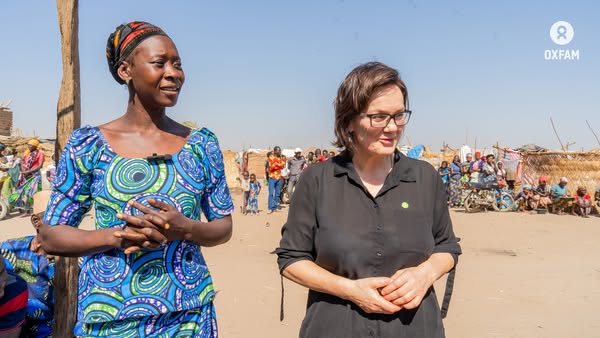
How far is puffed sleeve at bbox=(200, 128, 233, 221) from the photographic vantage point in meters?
1.83

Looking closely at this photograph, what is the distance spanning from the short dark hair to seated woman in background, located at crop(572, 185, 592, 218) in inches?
560

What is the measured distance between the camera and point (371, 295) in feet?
5.67

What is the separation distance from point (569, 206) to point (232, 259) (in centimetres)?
1121

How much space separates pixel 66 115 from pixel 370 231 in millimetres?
2142

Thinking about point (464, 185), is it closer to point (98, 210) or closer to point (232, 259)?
point (232, 259)

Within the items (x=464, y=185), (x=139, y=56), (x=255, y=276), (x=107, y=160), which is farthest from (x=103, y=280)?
(x=464, y=185)

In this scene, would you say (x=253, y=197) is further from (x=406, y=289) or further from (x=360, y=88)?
(x=406, y=289)

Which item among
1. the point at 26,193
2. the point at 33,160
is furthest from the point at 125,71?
the point at 26,193

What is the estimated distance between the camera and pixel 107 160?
166 cm

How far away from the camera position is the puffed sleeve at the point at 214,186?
183cm

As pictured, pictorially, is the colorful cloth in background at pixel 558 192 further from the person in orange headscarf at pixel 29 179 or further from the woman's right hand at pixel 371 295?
the woman's right hand at pixel 371 295

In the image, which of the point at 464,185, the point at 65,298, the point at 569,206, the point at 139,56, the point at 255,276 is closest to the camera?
the point at 139,56

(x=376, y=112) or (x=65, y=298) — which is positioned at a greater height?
(x=376, y=112)

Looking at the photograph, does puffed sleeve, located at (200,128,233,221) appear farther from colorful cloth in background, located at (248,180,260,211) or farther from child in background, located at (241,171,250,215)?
colorful cloth in background, located at (248,180,260,211)
